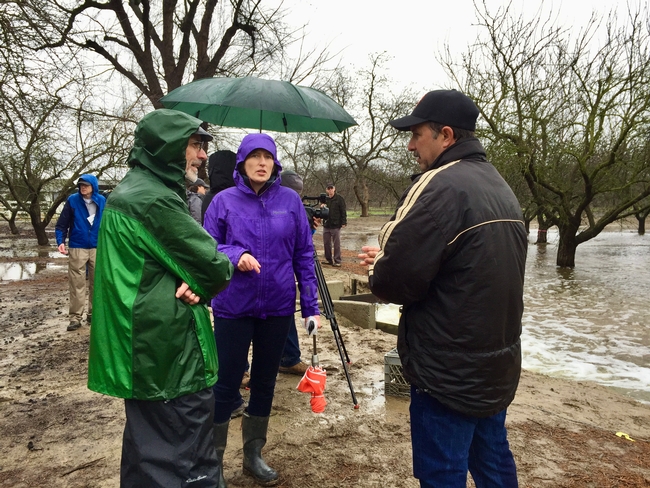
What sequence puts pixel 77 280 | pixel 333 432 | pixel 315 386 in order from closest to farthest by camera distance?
pixel 315 386, pixel 333 432, pixel 77 280

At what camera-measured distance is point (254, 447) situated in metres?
2.88

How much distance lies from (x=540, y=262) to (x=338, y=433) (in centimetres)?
1495

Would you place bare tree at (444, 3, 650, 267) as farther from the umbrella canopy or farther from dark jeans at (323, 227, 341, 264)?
the umbrella canopy

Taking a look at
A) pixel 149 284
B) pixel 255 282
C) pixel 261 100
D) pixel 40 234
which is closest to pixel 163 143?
pixel 149 284

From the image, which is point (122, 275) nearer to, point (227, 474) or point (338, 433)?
point (227, 474)

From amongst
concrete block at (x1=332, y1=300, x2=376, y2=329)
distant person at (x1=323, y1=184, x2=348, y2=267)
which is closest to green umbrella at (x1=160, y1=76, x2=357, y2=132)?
concrete block at (x1=332, y1=300, x2=376, y2=329)

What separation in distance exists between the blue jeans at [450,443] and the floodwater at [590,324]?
3521 mm

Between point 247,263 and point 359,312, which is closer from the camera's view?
point 247,263

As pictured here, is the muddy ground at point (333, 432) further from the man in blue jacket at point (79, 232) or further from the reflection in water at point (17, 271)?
the reflection in water at point (17, 271)

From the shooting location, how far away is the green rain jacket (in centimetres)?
183

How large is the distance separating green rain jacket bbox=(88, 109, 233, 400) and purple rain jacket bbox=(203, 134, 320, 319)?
0.68 metres

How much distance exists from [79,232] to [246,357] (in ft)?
14.9

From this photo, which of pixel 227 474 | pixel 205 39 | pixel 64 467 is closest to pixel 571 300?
pixel 227 474

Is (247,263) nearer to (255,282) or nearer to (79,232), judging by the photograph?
(255,282)
